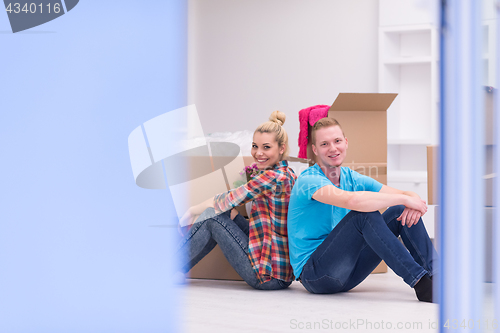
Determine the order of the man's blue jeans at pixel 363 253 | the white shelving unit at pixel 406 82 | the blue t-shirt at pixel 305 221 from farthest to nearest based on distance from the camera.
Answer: the white shelving unit at pixel 406 82 → the blue t-shirt at pixel 305 221 → the man's blue jeans at pixel 363 253

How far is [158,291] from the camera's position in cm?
63

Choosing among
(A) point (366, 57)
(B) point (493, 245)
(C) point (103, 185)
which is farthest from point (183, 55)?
(A) point (366, 57)

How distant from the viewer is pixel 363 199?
4.18ft

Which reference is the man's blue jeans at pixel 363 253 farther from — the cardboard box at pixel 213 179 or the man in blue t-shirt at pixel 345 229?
the cardboard box at pixel 213 179

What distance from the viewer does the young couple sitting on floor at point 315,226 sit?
1.28 meters

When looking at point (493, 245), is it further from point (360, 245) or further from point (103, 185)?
point (360, 245)

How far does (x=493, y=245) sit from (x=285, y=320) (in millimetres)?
793

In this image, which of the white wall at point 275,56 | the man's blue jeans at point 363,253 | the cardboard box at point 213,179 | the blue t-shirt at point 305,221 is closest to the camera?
the man's blue jeans at point 363,253

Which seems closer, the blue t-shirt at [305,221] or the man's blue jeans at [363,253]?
the man's blue jeans at [363,253]

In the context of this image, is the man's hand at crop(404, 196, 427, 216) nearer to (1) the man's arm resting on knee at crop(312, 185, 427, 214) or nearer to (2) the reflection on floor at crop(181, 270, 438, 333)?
(1) the man's arm resting on knee at crop(312, 185, 427, 214)
